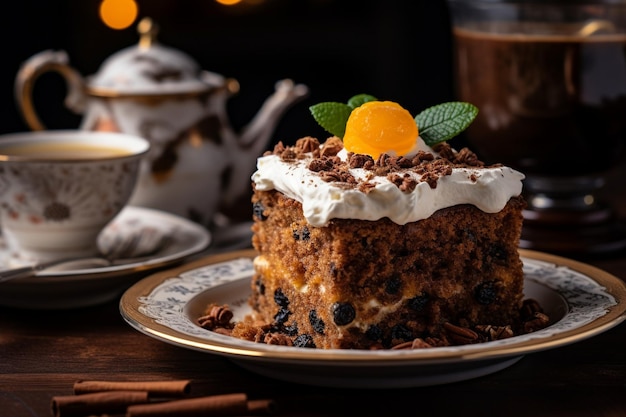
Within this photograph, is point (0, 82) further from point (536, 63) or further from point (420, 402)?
point (420, 402)

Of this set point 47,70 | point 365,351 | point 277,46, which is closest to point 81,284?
point 365,351

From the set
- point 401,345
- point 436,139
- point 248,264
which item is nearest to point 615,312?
point 401,345

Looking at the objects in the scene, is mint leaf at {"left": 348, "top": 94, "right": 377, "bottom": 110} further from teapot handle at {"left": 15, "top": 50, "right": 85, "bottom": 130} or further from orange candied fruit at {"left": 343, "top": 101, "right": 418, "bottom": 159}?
teapot handle at {"left": 15, "top": 50, "right": 85, "bottom": 130}

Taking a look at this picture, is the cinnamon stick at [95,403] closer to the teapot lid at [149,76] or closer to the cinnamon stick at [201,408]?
the cinnamon stick at [201,408]

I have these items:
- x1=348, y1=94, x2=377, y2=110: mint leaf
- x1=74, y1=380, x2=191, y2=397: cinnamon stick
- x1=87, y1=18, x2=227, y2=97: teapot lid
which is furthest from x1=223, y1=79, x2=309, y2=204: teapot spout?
x1=74, y1=380, x2=191, y2=397: cinnamon stick

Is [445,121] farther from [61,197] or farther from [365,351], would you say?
[61,197]
